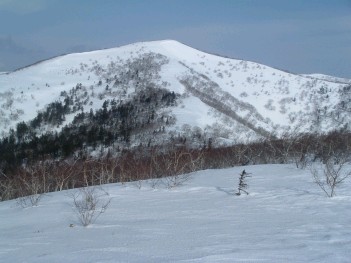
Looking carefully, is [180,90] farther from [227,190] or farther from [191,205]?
[191,205]

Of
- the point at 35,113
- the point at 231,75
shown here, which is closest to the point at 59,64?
the point at 35,113

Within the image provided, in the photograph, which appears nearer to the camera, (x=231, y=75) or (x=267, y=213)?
(x=267, y=213)

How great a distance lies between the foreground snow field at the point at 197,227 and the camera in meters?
5.52

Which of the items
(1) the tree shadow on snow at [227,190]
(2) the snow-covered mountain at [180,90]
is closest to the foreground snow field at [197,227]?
(1) the tree shadow on snow at [227,190]

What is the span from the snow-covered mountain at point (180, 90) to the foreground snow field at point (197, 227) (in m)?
58.3

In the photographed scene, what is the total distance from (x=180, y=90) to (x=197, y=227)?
91155mm

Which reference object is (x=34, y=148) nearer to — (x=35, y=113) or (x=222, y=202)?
(x=35, y=113)

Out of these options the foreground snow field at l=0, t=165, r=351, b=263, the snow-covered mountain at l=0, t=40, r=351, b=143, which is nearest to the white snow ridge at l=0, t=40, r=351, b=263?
the foreground snow field at l=0, t=165, r=351, b=263

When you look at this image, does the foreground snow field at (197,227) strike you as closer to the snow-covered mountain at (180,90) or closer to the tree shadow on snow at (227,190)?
the tree shadow on snow at (227,190)

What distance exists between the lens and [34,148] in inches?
2943

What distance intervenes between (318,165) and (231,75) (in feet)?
311

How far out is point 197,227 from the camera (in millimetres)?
7055

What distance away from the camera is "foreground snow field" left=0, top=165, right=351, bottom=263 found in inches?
217

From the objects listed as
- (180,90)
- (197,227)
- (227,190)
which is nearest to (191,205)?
(227,190)
